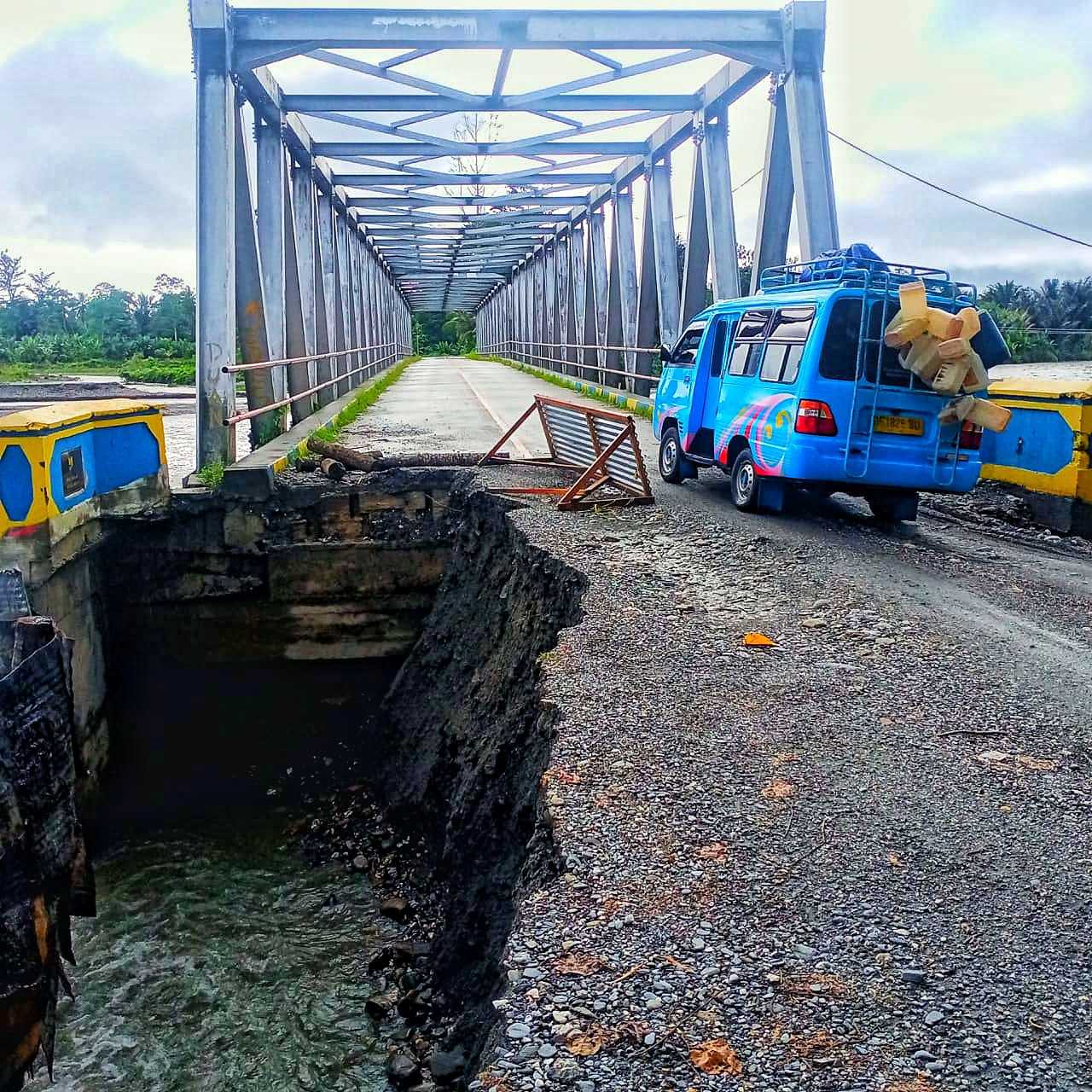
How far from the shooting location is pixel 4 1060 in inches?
185

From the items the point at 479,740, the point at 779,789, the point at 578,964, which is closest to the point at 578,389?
the point at 479,740

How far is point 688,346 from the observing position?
10.6 meters

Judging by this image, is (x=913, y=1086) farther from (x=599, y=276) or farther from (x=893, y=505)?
(x=599, y=276)

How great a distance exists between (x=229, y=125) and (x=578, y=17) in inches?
158

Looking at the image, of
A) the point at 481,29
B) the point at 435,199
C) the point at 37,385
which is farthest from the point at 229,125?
the point at 37,385

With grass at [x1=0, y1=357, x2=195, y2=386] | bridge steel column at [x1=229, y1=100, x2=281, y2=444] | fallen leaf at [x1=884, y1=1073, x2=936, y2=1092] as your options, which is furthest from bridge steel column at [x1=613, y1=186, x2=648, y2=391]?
grass at [x1=0, y1=357, x2=195, y2=386]

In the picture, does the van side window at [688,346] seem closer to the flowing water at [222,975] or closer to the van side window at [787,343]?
the van side window at [787,343]

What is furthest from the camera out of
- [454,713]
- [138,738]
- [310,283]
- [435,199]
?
[435,199]

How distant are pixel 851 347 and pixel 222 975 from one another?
628 cm

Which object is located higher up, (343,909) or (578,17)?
(578,17)

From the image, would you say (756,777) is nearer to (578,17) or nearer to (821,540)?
(821,540)

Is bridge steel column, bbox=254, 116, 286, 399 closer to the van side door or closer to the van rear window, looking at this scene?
the van side door

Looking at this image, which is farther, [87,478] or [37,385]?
[37,385]

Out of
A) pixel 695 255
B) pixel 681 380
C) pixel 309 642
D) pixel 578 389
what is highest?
pixel 695 255
